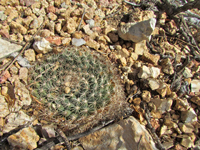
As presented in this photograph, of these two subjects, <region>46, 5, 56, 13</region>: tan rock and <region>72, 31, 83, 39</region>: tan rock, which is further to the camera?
<region>46, 5, 56, 13</region>: tan rock

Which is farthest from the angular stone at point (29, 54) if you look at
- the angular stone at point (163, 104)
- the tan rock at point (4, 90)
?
the angular stone at point (163, 104)

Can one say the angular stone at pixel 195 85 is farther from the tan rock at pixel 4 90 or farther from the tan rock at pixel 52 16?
the tan rock at pixel 4 90

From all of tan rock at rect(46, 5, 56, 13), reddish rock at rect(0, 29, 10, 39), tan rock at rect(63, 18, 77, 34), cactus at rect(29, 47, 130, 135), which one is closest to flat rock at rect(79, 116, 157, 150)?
cactus at rect(29, 47, 130, 135)

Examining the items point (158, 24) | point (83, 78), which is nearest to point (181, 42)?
point (158, 24)

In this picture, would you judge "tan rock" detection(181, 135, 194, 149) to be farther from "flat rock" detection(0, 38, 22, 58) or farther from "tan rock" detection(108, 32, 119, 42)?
"flat rock" detection(0, 38, 22, 58)

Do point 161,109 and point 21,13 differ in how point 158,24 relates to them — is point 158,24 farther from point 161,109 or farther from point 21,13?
point 21,13

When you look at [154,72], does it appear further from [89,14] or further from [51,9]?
[51,9]
